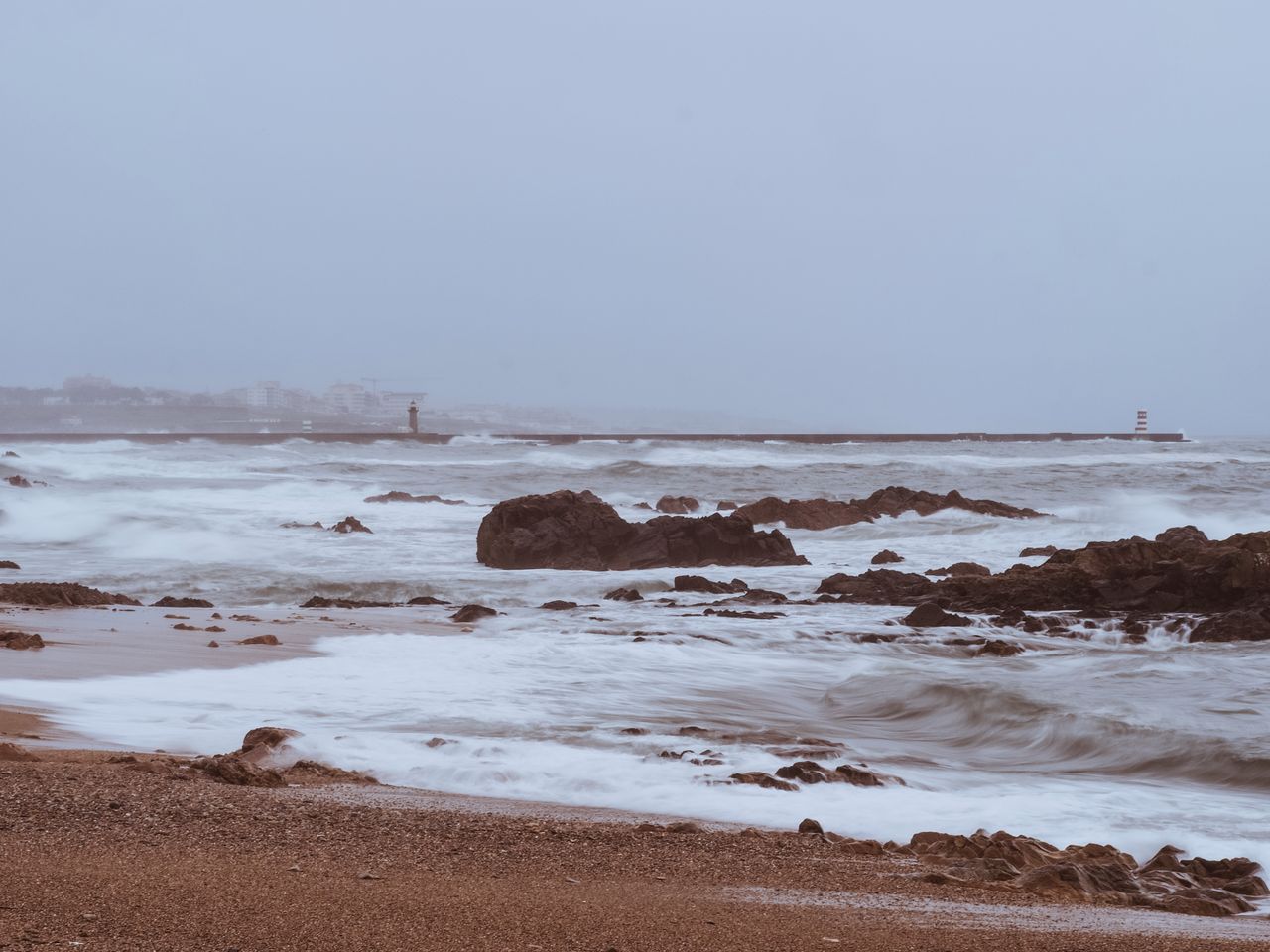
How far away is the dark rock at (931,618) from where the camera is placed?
945 centimetres

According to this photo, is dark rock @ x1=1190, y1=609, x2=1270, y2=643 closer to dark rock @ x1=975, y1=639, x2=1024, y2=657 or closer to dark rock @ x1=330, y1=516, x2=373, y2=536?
dark rock @ x1=975, y1=639, x2=1024, y2=657

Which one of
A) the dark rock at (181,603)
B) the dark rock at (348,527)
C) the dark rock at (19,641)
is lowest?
the dark rock at (181,603)

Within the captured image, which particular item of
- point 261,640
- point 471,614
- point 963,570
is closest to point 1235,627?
point 963,570

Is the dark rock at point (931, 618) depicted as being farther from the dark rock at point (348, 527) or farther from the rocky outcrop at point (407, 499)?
the rocky outcrop at point (407, 499)

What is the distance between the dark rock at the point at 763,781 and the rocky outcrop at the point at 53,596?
6.63 meters

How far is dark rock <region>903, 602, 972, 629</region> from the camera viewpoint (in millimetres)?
9453

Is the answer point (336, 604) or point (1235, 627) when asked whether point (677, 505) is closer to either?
point (336, 604)

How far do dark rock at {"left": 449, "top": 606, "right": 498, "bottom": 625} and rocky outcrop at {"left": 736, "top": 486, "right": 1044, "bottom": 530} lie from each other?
821 centimetres

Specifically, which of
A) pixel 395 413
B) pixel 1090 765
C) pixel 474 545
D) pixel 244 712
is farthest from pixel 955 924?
pixel 395 413

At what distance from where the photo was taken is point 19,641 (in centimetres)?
686

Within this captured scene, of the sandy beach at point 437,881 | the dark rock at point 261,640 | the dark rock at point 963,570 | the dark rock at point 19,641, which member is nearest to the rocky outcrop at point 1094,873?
the sandy beach at point 437,881

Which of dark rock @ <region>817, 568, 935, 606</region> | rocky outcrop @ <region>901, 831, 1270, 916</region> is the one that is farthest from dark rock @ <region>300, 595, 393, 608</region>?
rocky outcrop @ <region>901, 831, 1270, 916</region>

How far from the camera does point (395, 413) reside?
125 m

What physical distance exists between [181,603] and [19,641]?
3254mm
